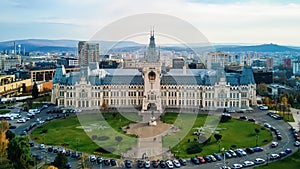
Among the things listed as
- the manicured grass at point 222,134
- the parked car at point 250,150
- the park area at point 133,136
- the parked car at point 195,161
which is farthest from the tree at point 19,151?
the parked car at point 250,150

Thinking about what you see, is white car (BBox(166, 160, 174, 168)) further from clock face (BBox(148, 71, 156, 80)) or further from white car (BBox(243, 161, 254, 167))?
clock face (BBox(148, 71, 156, 80))

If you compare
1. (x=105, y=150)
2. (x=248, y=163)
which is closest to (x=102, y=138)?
(x=105, y=150)

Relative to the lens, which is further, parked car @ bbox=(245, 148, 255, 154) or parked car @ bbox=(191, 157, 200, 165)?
parked car @ bbox=(245, 148, 255, 154)

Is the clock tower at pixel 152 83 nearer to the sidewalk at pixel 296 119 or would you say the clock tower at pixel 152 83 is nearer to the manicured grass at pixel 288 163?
the sidewalk at pixel 296 119

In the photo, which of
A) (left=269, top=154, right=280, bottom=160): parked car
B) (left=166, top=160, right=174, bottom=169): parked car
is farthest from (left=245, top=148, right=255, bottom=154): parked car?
(left=166, top=160, right=174, bottom=169): parked car

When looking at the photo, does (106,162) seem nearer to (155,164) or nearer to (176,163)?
(155,164)

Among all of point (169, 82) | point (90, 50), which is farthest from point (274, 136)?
point (90, 50)
